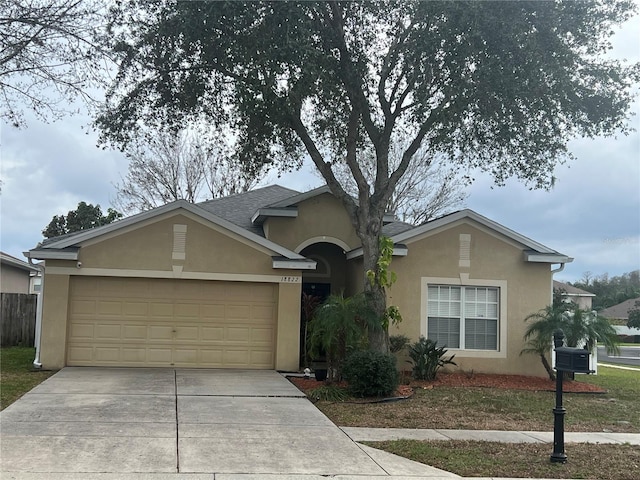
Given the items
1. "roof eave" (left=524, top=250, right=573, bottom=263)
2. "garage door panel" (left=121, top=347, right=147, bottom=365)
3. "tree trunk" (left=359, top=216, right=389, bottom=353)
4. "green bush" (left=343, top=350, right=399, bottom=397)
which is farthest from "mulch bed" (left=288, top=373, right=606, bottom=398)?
"garage door panel" (left=121, top=347, right=147, bottom=365)

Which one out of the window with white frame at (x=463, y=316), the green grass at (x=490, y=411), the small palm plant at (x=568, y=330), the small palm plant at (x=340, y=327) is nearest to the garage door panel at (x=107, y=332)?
the small palm plant at (x=340, y=327)

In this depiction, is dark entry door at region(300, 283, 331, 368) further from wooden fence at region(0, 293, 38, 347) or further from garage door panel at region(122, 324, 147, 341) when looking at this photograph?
wooden fence at region(0, 293, 38, 347)

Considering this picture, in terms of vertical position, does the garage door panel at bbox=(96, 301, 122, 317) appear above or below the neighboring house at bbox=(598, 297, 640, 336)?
below

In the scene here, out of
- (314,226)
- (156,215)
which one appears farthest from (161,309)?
(314,226)

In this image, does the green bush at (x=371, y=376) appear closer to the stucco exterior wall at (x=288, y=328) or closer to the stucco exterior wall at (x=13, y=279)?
the stucco exterior wall at (x=288, y=328)

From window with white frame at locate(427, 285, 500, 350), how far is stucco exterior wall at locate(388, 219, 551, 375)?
0.19 metres

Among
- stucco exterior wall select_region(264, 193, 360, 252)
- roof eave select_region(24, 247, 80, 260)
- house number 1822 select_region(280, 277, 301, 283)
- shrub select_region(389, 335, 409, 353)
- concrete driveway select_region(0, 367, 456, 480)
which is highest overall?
stucco exterior wall select_region(264, 193, 360, 252)

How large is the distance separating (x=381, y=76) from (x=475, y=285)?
232 inches

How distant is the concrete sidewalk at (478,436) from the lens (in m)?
9.20

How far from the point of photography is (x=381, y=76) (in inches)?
581

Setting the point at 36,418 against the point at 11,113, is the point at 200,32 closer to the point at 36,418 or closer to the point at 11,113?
Answer: the point at 11,113

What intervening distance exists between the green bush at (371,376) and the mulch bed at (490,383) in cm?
127

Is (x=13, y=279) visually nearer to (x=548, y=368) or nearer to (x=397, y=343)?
(x=397, y=343)

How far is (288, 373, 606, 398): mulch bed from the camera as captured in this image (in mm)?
14617
